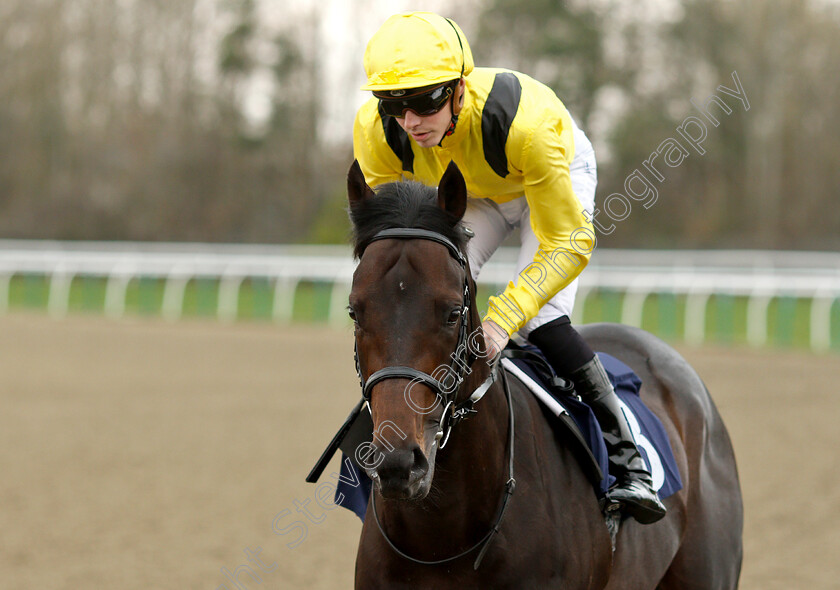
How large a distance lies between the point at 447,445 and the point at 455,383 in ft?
0.91

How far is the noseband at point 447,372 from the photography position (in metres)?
2.26

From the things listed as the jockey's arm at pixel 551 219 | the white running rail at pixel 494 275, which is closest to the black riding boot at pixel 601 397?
the jockey's arm at pixel 551 219

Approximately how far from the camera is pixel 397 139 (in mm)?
3031

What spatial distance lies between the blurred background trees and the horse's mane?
19566 mm

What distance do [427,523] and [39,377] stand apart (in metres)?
10.1

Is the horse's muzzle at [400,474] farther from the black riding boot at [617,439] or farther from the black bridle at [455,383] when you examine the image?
the black riding boot at [617,439]

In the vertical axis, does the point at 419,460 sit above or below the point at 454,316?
below

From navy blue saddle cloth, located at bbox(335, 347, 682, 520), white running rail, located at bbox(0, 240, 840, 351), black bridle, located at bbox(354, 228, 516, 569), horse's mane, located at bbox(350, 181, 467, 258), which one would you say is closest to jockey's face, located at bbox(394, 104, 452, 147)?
horse's mane, located at bbox(350, 181, 467, 258)

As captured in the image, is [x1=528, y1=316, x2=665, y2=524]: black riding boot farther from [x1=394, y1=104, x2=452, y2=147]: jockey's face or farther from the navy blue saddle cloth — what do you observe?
[x1=394, y1=104, x2=452, y2=147]: jockey's face

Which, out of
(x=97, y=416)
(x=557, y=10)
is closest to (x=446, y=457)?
(x=97, y=416)

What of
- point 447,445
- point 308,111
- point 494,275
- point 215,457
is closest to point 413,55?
point 447,445

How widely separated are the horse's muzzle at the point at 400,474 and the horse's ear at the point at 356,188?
721 mm

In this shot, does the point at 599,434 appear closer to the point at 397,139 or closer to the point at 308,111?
the point at 397,139

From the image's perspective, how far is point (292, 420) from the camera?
376 inches
